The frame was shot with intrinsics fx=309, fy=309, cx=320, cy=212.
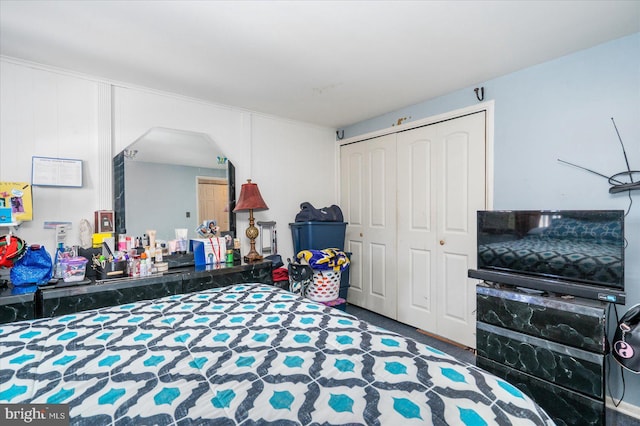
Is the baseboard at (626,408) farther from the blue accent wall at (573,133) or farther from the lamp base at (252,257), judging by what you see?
the lamp base at (252,257)

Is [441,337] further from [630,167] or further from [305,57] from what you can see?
[305,57]

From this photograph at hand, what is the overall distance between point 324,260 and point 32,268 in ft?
7.29

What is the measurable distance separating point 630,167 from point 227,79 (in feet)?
9.73

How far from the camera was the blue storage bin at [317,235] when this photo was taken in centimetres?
351

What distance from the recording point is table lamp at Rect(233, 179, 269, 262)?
10.2ft

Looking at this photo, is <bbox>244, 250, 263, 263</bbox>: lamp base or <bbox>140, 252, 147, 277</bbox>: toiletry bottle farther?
<bbox>244, 250, 263, 263</bbox>: lamp base

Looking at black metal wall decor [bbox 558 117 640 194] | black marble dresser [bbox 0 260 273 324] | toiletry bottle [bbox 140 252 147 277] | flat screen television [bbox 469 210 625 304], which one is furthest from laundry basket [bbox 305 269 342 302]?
black metal wall decor [bbox 558 117 640 194]

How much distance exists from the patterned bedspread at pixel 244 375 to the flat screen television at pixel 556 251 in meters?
1.32

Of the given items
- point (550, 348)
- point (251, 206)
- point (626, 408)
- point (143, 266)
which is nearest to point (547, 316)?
point (550, 348)

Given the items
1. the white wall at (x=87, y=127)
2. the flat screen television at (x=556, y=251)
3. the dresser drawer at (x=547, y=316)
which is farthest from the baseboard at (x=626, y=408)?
the white wall at (x=87, y=127)

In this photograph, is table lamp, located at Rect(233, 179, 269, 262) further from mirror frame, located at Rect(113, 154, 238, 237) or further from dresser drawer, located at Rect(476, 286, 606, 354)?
dresser drawer, located at Rect(476, 286, 606, 354)

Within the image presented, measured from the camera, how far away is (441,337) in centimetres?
308

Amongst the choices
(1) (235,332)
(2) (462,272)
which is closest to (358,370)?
(1) (235,332)

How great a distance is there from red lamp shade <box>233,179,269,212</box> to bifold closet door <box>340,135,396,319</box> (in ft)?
4.36
